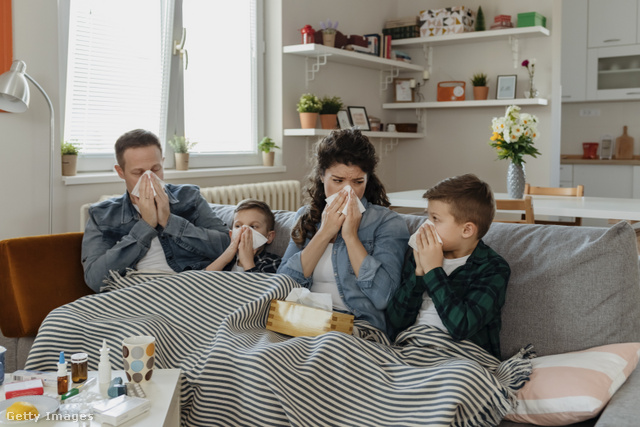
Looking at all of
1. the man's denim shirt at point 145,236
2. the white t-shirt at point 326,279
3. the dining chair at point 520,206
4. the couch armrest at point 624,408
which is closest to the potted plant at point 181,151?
the man's denim shirt at point 145,236

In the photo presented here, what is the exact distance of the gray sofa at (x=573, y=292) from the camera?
1.66 meters

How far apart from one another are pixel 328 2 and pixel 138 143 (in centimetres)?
307

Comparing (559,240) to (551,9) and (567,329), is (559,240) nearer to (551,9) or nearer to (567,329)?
(567,329)

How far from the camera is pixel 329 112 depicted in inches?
184

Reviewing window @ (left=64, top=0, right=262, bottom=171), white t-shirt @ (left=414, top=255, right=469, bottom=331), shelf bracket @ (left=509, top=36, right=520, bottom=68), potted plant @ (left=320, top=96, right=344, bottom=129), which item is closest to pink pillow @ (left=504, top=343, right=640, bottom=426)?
white t-shirt @ (left=414, top=255, right=469, bottom=331)

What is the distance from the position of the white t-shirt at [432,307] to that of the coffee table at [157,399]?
2.25 ft

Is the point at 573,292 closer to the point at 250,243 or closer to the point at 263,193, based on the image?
the point at 250,243

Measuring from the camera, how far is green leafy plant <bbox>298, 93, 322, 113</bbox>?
177 inches

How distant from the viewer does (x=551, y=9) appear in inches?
199

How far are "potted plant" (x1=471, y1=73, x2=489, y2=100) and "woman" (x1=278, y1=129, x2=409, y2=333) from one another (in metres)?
3.42

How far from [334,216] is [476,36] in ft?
11.9

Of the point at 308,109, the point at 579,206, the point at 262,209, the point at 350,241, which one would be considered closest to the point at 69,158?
the point at 262,209

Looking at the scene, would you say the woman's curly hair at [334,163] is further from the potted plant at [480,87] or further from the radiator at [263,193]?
the potted plant at [480,87]

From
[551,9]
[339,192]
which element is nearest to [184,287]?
[339,192]
